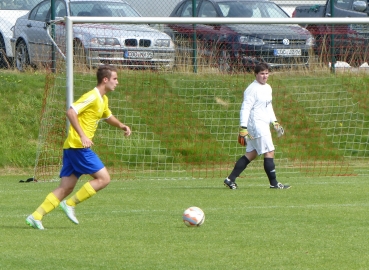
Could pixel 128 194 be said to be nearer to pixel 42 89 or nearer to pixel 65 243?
pixel 65 243

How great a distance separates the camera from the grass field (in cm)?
687

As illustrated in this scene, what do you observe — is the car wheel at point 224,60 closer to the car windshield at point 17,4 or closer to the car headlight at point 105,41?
the car headlight at point 105,41

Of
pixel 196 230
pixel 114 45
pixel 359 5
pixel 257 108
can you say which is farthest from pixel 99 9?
pixel 196 230

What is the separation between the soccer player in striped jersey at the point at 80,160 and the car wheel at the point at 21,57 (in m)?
8.96

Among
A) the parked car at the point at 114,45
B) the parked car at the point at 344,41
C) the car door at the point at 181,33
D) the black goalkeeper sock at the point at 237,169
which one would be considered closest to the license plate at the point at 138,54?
the parked car at the point at 114,45

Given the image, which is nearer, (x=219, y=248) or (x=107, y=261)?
(x=107, y=261)

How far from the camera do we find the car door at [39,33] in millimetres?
16641

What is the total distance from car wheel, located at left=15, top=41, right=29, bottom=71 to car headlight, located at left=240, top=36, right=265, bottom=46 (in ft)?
15.1

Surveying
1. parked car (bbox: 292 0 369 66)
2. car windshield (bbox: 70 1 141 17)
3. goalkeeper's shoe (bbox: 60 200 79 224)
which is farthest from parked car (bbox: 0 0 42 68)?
goalkeeper's shoe (bbox: 60 200 79 224)

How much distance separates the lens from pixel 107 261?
22.4ft

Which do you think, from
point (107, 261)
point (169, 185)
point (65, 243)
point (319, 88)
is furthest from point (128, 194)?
point (319, 88)

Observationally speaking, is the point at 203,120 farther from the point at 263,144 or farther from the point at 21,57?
the point at 21,57

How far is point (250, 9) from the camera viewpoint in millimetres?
18562

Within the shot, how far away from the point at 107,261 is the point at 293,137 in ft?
32.6
